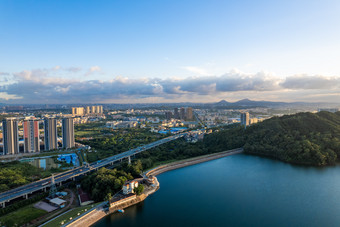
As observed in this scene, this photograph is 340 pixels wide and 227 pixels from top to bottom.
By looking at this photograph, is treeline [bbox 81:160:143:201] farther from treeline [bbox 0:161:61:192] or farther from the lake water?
treeline [bbox 0:161:61:192]

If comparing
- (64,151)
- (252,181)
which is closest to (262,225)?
(252,181)

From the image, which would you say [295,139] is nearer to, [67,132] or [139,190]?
[139,190]

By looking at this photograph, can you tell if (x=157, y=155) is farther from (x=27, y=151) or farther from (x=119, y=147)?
(x=27, y=151)

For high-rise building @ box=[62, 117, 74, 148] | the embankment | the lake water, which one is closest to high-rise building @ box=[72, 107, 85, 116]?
high-rise building @ box=[62, 117, 74, 148]

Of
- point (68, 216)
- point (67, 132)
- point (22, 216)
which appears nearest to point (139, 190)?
point (68, 216)

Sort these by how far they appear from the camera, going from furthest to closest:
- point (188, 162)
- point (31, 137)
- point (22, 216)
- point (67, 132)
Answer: point (67, 132) → point (31, 137) → point (188, 162) → point (22, 216)
